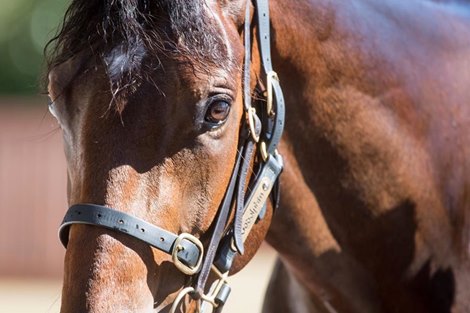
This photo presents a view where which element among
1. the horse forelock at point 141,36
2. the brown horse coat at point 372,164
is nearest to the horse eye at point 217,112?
the horse forelock at point 141,36

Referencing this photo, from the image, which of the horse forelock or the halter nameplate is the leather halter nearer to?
the halter nameplate

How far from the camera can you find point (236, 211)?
306cm

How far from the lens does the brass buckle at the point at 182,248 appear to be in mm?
2852

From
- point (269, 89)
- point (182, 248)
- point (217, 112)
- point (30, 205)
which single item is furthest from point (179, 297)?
point (30, 205)

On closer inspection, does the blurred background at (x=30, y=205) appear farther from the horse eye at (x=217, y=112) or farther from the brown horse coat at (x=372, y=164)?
the horse eye at (x=217, y=112)

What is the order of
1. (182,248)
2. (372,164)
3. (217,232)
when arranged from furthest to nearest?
(372,164) → (217,232) → (182,248)

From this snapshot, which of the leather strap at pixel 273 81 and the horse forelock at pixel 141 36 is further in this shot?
the leather strap at pixel 273 81

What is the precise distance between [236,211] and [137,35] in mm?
626

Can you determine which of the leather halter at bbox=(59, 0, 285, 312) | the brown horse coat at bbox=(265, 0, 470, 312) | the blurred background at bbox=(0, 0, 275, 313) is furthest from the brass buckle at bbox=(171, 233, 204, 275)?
the blurred background at bbox=(0, 0, 275, 313)

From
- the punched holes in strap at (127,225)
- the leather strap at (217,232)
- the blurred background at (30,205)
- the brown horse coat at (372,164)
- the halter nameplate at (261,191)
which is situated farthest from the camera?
the blurred background at (30,205)

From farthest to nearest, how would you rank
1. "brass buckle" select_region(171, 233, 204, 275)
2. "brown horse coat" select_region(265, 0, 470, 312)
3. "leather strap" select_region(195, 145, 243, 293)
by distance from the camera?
"brown horse coat" select_region(265, 0, 470, 312), "leather strap" select_region(195, 145, 243, 293), "brass buckle" select_region(171, 233, 204, 275)

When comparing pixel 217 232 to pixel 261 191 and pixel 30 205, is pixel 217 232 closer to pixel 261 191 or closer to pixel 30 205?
pixel 261 191

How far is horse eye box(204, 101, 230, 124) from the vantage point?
9.57 feet

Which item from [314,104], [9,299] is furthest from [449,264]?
[9,299]
